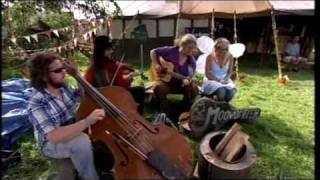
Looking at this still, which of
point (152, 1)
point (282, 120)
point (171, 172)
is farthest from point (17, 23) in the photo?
point (171, 172)

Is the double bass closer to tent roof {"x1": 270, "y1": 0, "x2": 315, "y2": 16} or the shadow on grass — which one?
the shadow on grass

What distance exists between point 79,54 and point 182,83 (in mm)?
2782

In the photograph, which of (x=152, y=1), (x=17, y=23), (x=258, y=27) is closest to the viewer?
(x=17, y=23)

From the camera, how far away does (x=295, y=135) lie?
4.66 m

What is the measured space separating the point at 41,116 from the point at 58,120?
4.0 inches

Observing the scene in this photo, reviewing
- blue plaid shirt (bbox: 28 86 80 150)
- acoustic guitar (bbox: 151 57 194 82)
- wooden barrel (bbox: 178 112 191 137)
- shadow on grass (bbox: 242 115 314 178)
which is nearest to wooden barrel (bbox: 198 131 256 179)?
shadow on grass (bbox: 242 115 314 178)

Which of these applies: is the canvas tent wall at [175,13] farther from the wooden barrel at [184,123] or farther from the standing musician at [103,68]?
the standing musician at [103,68]

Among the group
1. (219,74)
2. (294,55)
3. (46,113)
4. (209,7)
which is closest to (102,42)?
(46,113)

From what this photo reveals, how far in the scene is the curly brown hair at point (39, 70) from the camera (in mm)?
2662

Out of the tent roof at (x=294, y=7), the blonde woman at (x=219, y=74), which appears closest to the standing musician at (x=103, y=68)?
the blonde woman at (x=219, y=74)

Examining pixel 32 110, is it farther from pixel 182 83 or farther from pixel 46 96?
pixel 182 83

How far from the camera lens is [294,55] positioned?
31.0ft

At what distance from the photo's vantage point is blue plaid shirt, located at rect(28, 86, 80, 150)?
8.77ft

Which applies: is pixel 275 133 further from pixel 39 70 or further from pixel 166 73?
pixel 39 70
